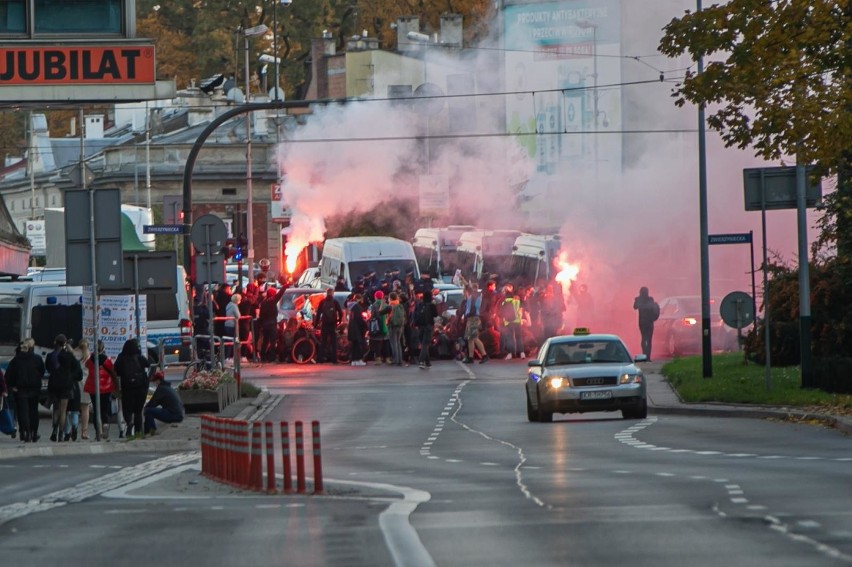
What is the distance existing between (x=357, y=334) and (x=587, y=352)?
16.0 meters

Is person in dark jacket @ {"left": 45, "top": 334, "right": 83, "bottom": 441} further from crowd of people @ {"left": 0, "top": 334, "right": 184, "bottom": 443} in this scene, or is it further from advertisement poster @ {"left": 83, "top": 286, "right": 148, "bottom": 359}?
advertisement poster @ {"left": 83, "top": 286, "right": 148, "bottom": 359}

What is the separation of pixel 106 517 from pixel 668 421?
14334 millimetres

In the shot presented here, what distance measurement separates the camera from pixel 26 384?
93.2 feet

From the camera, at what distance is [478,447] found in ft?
78.4

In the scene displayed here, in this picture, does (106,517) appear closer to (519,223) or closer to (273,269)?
(519,223)

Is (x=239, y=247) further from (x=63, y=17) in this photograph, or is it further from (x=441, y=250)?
(x=441, y=250)

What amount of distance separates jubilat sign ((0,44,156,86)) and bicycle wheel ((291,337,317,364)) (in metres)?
26.8

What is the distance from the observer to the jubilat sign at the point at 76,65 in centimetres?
2003

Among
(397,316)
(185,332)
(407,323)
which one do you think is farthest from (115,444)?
(407,323)

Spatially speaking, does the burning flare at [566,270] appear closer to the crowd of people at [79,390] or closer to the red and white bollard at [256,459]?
the crowd of people at [79,390]

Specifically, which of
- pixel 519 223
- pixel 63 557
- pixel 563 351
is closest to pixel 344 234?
pixel 519 223

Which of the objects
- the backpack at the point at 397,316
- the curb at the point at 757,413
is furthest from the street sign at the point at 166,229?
the curb at the point at 757,413

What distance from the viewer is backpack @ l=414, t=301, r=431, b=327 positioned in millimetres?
43594

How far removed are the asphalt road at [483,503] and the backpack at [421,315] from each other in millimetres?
15446
